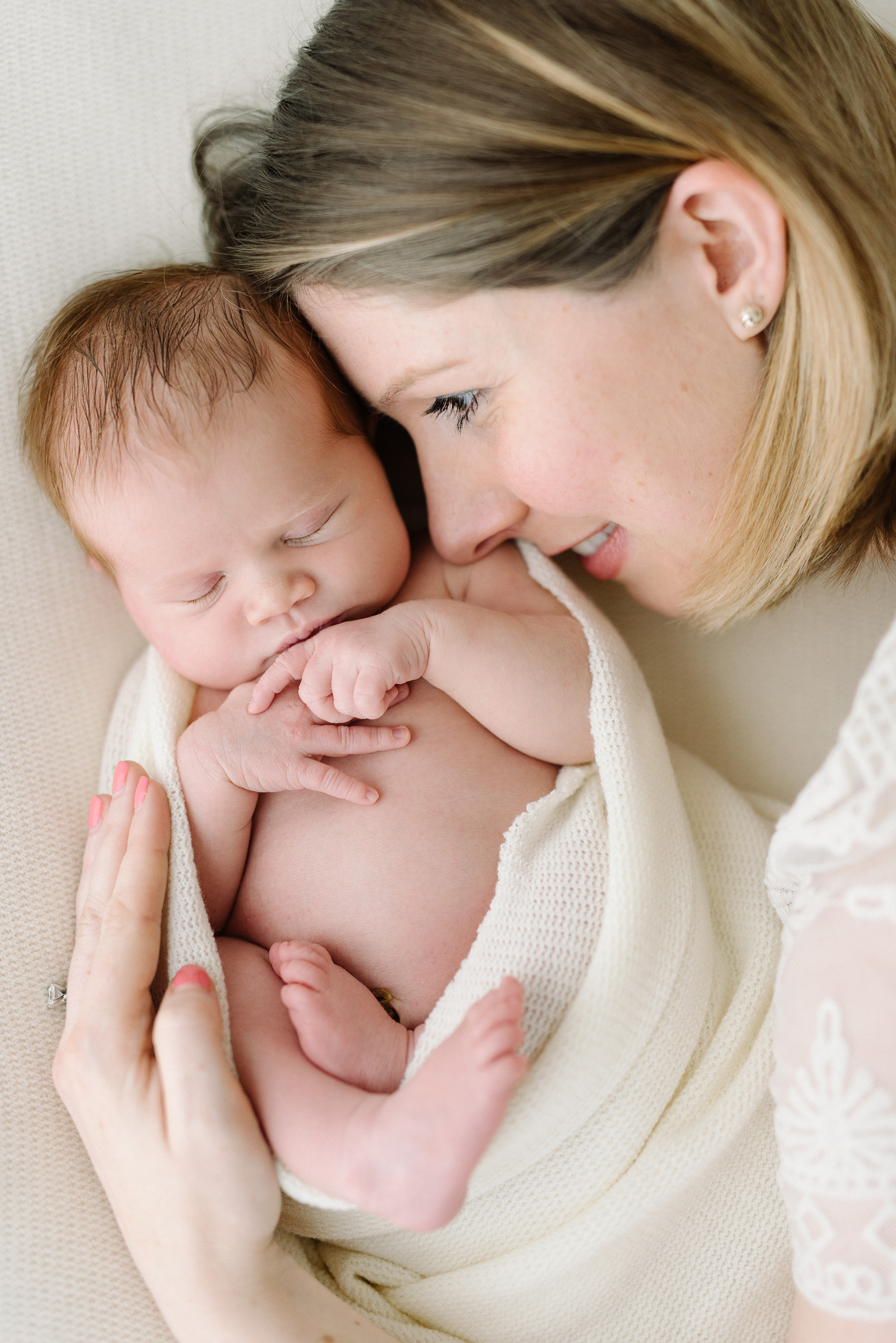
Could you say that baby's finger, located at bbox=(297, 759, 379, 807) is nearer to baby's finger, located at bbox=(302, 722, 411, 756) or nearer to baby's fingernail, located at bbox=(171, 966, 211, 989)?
baby's finger, located at bbox=(302, 722, 411, 756)

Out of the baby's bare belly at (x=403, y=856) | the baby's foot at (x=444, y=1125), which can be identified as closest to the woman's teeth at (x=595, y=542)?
the baby's bare belly at (x=403, y=856)

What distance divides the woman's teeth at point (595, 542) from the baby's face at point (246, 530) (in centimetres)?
27

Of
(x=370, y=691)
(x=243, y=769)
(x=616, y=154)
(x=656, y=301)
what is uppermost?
(x=616, y=154)

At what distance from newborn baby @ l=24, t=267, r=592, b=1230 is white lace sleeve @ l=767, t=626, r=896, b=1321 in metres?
0.43

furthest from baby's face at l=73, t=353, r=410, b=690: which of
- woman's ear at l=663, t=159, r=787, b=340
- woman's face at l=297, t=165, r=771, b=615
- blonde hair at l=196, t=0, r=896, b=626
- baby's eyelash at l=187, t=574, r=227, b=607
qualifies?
woman's ear at l=663, t=159, r=787, b=340

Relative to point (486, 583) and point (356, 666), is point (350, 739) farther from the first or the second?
point (486, 583)

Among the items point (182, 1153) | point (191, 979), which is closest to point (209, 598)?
point (191, 979)

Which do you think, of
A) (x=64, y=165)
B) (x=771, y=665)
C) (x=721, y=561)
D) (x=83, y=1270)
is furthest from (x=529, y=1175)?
(x=64, y=165)

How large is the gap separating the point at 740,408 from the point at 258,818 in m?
0.78

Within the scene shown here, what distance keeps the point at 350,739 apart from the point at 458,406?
17.0 inches

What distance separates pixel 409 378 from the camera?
3.77 feet

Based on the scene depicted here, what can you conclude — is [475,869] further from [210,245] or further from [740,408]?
[210,245]

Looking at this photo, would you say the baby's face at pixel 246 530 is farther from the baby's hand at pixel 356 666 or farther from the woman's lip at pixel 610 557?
the woman's lip at pixel 610 557

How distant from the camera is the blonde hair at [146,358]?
123cm
